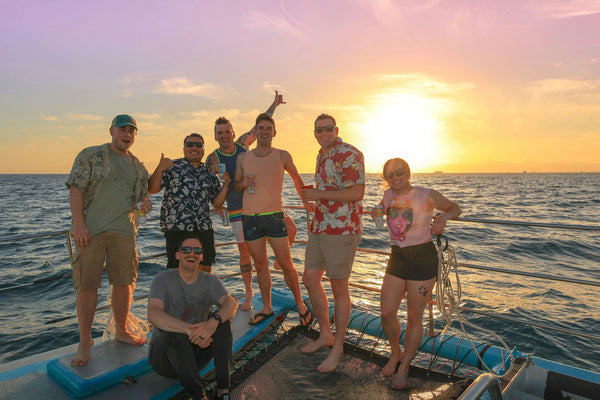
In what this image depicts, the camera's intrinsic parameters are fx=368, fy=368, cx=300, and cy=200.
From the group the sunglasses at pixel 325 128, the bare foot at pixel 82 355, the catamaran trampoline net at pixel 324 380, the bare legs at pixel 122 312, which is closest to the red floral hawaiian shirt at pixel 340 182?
the sunglasses at pixel 325 128

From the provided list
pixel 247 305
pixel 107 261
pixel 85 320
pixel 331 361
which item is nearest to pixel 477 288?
pixel 247 305

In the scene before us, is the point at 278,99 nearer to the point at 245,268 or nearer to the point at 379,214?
the point at 245,268

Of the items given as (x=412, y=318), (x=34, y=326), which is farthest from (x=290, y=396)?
(x=34, y=326)

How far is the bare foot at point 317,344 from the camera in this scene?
354 cm

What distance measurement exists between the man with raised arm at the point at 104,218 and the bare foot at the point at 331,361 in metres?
1.90

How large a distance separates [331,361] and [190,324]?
4.25 ft

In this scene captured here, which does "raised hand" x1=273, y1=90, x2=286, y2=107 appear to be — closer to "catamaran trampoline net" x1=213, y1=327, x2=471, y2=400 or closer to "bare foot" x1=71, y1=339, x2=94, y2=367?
"catamaran trampoline net" x1=213, y1=327, x2=471, y2=400

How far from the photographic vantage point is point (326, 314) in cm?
358

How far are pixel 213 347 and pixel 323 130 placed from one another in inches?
81.3

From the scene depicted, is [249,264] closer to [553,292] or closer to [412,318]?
[412,318]

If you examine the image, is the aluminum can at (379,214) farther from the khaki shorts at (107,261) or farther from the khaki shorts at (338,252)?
the khaki shorts at (107,261)

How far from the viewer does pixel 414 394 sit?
2900 millimetres

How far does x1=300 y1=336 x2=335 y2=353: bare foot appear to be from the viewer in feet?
11.6

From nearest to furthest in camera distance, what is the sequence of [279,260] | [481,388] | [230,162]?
[481,388] < [279,260] < [230,162]
